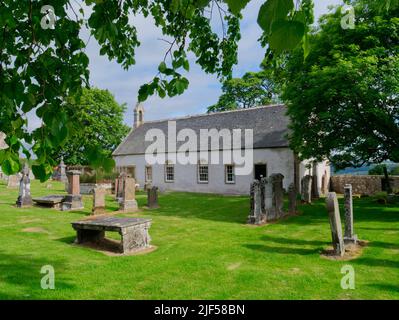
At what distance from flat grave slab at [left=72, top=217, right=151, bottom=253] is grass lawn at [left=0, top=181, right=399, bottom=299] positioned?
0.56 metres

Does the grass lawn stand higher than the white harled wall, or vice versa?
the white harled wall

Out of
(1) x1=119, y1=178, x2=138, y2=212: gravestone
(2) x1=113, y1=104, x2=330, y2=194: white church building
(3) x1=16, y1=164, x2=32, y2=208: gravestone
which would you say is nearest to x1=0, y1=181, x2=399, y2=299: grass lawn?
(1) x1=119, y1=178, x2=138, y2=212: gravestone

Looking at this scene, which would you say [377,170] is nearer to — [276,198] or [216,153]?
[216,153]

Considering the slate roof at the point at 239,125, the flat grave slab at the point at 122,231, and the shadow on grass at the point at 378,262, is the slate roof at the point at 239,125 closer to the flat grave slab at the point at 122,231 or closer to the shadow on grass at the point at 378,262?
the shadow on grass at the point at 378,262

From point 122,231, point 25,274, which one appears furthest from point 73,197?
point 25,274

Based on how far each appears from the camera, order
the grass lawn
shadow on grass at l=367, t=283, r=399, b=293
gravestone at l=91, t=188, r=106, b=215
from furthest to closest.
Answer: gravestone at l=91, t=188, r=106, b=215, shadow on grass at l=367, t=283, r=399, b=293, the grass lawn

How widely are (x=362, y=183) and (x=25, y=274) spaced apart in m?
25.3

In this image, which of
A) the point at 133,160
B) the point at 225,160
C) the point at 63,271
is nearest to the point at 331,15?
the point at 225,160

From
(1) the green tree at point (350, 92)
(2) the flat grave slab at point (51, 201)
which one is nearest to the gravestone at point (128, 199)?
(2) the flat grave slab at point (51, 201)

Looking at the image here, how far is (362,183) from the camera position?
26328 mm

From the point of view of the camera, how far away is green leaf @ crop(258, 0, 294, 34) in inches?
58.1

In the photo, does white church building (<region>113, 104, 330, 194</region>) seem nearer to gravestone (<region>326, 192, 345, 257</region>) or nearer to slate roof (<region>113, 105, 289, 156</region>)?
slate roof (<region>113, 105, 289, 156</region>)

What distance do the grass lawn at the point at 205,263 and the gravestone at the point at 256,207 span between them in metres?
0.61
